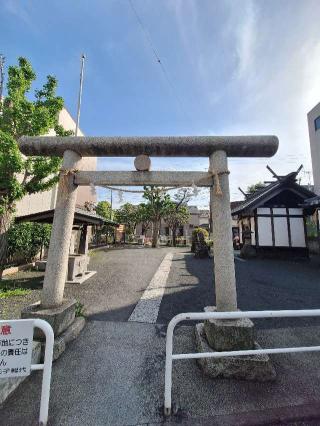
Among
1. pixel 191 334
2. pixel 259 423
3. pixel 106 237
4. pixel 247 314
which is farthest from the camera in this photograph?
pixel 106 237

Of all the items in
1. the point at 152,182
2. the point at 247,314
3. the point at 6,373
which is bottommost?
the point at 6,373

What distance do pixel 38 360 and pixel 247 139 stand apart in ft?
16.7

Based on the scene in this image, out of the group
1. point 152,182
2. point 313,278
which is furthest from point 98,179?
point 313,278

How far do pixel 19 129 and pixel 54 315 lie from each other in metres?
6.93

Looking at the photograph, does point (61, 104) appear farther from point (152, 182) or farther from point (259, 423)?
point (259, 423)

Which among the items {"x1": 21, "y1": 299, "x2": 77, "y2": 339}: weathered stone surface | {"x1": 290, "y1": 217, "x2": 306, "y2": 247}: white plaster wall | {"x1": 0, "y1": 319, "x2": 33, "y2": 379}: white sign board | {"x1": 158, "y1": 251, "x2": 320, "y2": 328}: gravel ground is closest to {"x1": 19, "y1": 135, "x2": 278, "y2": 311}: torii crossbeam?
{"x1": 21, "y1": 299, "x2": 77, "y2": 339}: weathered stone surface

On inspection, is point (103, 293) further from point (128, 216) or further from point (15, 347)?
point (128, 216)

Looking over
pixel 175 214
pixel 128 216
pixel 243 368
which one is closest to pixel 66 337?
pixel 243 368

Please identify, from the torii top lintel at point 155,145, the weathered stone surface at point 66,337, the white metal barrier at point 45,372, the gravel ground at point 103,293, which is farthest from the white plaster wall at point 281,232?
the white metal barrier at point 45,372

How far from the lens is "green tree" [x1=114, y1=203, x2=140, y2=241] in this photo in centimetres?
3171

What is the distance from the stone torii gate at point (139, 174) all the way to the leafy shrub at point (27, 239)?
22.1 feet

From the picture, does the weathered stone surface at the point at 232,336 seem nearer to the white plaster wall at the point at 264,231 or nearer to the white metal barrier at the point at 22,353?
the white metal barrier at the point at 22,353

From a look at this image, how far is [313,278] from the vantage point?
367 inches

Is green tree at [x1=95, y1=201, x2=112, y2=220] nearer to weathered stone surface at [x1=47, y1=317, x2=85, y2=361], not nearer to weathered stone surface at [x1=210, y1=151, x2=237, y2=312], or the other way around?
weathered stone surface at [x1=47, y1=317, x2=85, y2=361]
